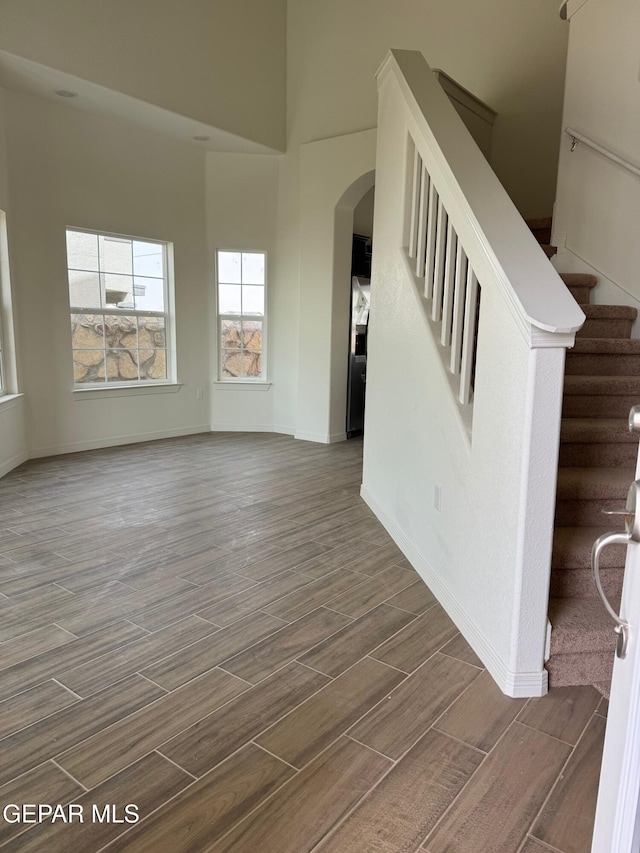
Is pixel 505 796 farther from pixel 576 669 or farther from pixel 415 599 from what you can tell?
pixel 415 599

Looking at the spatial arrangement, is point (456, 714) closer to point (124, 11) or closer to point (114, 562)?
point (114, 562)

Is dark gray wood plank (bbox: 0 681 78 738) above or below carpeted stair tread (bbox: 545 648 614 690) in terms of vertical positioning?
below

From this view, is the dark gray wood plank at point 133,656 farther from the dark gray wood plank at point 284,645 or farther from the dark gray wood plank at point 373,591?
the dark gray wood plank at point 373,591

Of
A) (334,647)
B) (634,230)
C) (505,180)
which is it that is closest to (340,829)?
(334,647)

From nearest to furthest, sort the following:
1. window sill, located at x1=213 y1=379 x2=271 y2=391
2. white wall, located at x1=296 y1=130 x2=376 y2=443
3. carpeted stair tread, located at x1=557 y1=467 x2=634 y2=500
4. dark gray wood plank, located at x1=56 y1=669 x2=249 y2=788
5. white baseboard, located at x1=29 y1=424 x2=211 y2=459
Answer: dark gray wood plank, located at x1=56 y1=669 x2=249 y2=788 → carpeted stair tread, located at x1=557 y1=467 x2=634 y2=500 → white baseboard, located at x1=29 y1=424 x2=211 y2=459 → white wall, located at x1=296 y1=130 x2=376 y2=443 → window sill, located at x1=213 y1=379 x2=271 y2=391

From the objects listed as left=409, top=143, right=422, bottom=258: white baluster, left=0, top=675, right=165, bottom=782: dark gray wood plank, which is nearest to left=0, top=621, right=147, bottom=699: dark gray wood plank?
left=0, top=675, right=165, bottom=782: dark gray wood plank

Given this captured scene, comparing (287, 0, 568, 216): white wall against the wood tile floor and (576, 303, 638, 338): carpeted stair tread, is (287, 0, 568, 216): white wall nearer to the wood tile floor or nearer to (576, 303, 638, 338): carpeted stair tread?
(576, 303, 638, 338): carpeted stair tread

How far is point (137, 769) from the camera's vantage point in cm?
→ 167

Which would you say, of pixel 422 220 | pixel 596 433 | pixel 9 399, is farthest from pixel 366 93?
pixel 596 433

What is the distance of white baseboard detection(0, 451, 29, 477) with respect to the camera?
4801mm

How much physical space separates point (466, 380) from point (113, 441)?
4.55 metres

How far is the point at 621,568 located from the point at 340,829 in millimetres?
1494

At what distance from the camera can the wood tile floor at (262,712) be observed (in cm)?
151

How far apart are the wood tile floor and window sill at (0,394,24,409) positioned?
172 cm
